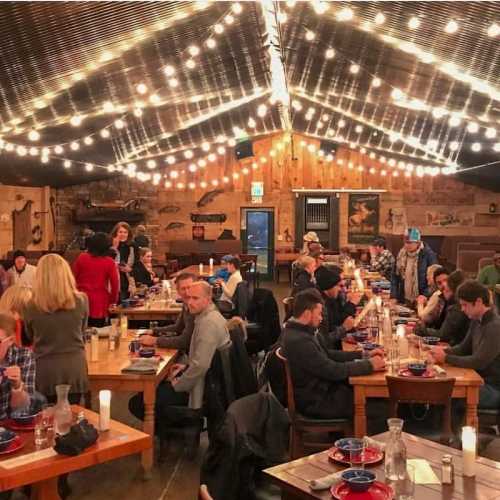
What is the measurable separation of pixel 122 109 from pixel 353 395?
245 inches

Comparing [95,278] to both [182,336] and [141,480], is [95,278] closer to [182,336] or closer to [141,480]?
[182,336]

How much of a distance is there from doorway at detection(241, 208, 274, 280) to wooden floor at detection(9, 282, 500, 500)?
13.6 metres

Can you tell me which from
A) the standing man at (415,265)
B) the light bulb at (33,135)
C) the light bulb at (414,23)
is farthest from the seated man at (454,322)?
the light bulb at (33,135)

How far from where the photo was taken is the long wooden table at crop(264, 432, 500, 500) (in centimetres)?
290

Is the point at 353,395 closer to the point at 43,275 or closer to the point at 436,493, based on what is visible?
the point at 436,493

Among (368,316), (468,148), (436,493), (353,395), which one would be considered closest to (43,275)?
(353,395)

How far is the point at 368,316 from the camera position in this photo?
22.3ft

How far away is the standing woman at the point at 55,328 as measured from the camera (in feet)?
15.3

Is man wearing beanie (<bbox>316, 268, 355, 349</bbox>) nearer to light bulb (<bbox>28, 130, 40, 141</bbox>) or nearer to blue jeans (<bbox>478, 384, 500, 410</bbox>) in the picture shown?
blue jeans (<bbox>478, 384, 500, 410</bbox>)

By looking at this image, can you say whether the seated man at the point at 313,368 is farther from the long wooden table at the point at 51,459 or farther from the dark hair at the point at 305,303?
the long wooden table at the point at 51,459

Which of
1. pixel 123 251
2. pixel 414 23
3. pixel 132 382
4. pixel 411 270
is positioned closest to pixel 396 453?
pixel 132 382

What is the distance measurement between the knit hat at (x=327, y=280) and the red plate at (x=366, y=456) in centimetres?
349

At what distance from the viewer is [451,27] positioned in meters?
6.05

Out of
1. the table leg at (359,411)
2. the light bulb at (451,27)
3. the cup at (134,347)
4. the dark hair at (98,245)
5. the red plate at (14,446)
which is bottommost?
the table leg at (359,411)
